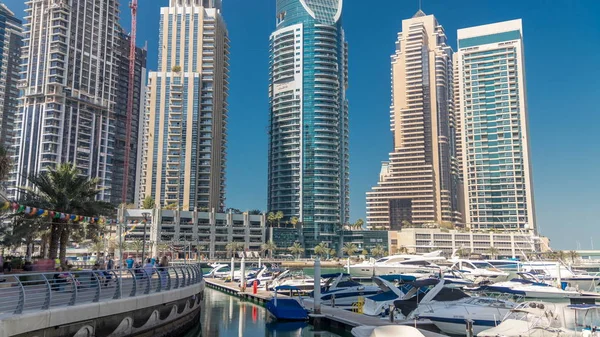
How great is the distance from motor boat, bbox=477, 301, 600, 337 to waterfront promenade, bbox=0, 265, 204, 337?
17016 mm

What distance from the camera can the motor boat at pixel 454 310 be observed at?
32125mm

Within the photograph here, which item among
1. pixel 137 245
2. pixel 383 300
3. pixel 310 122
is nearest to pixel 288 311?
pixel 383 300

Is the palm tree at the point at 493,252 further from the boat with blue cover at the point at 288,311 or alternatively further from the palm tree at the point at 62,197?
the palm tree at the point at 62,197

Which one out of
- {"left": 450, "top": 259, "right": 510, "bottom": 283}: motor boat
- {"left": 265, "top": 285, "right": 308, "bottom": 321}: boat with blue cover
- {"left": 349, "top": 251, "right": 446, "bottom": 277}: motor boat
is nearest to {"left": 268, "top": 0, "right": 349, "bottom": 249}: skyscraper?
{"left": 349, "top": 251, "right": 446, "bottom": 277}: motor boat

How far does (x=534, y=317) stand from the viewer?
26.8 meters

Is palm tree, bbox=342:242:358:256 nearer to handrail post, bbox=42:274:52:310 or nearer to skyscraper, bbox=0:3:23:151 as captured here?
skyscraper, bbox=0:3:23:151

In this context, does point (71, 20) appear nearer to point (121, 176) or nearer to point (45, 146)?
point (45, 146)

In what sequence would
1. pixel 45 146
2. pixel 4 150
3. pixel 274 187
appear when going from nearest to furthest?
1. pixel 4 150
2. pixel 45 146
3. pixel 274 187

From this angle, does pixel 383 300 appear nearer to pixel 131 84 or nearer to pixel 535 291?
pixel 535 291

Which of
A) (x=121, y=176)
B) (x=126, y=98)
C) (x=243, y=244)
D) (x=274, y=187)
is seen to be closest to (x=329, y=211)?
(x=274, y=187)

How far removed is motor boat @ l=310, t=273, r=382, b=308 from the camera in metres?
44.7

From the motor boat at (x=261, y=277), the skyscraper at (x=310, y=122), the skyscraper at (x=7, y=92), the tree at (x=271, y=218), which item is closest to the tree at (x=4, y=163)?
the motor boat at (x=261, y=277)

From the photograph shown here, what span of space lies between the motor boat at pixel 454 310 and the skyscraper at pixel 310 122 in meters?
147

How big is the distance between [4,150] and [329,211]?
155082 millimetres
